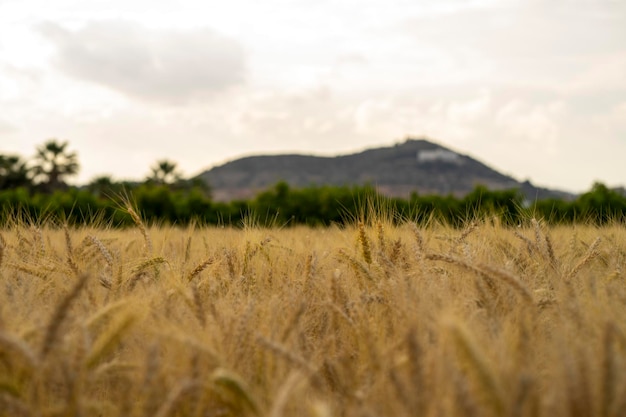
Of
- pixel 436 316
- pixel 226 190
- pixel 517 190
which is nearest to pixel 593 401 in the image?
pixel 436 316

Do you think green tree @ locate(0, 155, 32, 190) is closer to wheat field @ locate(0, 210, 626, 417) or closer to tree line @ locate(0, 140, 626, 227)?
tree line @ locate(0, 140, 626, 227)

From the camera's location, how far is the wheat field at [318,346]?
1.28 meters

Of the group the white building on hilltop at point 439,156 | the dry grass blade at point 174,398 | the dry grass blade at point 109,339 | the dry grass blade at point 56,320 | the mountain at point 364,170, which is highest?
the white building on hilltop at point 439,156

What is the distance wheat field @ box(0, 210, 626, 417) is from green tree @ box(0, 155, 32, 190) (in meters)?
46.5

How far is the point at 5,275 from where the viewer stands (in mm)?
2709

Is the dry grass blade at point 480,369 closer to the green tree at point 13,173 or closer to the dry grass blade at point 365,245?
the dry grass blade at point 365,245

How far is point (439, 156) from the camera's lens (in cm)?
14188

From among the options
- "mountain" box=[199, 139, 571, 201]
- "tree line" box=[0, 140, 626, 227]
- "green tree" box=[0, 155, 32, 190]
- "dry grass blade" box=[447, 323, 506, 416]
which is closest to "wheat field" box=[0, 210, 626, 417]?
"dry grass blade" box=[447, 323, 506, 416]

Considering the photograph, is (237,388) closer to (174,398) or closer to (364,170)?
(174,398)

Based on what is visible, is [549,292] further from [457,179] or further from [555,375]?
[457,179]

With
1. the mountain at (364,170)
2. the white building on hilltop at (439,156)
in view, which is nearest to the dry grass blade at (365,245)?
the mountain at (364,170)

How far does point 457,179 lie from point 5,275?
131 meters

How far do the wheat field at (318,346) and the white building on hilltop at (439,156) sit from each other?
13999 cm

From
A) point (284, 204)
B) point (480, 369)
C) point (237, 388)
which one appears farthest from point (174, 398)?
point (284, 204)
